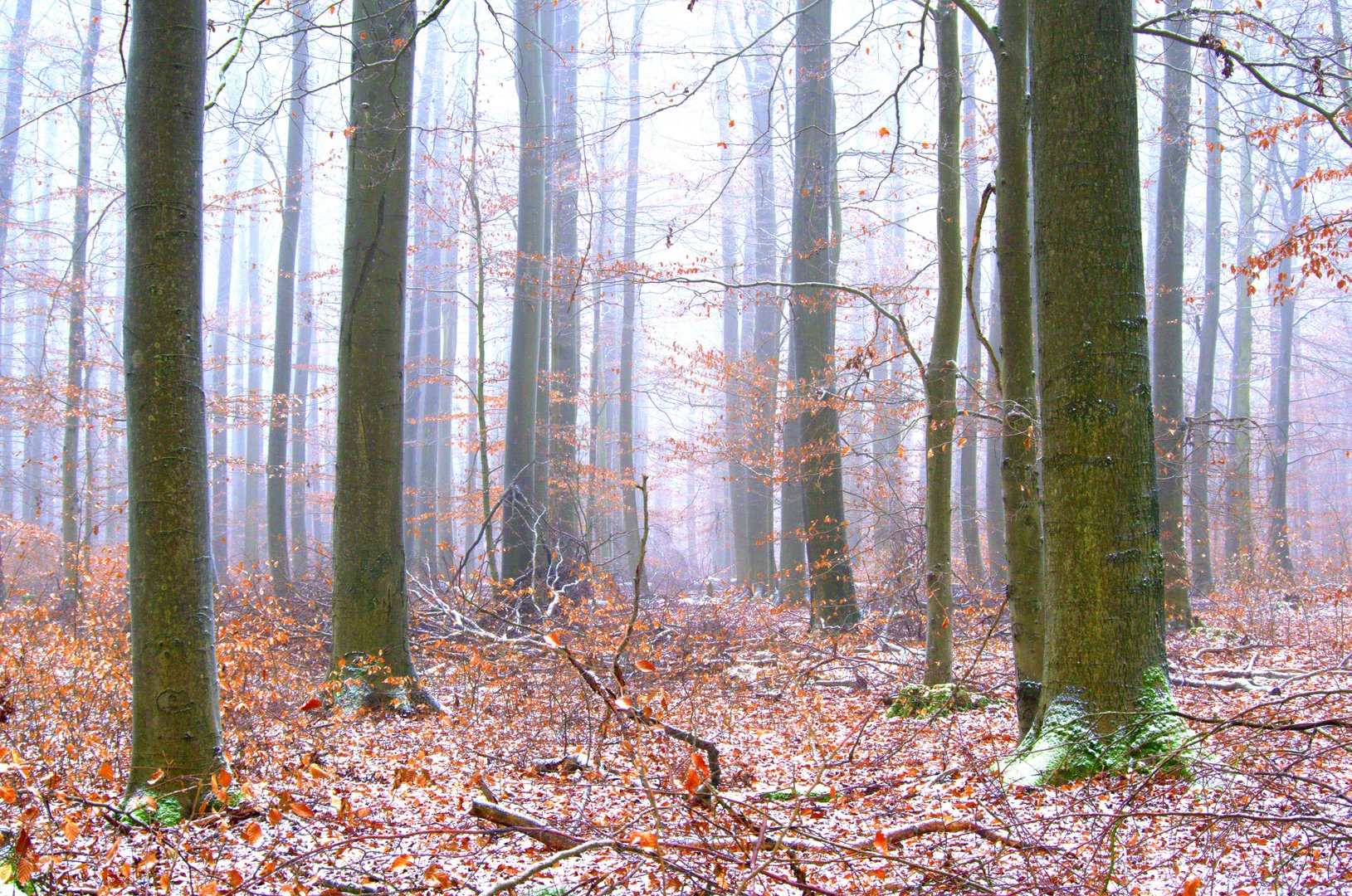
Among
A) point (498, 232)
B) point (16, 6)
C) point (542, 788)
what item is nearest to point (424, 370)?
point (498, 232)

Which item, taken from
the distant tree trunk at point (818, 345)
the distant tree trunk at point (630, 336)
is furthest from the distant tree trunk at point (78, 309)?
the distant tree trunk at point (818, 345)

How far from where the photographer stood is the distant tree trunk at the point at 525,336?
11703 millimetres

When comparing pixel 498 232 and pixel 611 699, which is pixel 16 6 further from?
pixel 611 699

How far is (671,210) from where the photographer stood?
75.6 feet

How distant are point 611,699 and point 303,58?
17.5 meters

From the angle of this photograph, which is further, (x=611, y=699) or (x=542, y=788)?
(x=542, y=788)

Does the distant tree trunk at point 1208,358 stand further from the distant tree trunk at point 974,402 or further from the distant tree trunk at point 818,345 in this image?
the distant tree trunk at point 818,345

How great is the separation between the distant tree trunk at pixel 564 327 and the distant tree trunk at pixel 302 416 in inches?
153

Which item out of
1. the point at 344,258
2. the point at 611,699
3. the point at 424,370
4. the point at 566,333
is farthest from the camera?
the point at 424,370

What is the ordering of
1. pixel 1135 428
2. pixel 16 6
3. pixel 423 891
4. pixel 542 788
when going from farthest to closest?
pixel 16 6
pixel 542 788
pixel 1135 428
pixel 423 891

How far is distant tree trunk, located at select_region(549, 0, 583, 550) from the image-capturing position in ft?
43.7

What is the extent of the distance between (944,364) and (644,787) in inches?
174

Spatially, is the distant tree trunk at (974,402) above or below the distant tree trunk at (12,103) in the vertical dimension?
below

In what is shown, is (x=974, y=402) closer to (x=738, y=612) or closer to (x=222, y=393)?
(x=738, y=612)
